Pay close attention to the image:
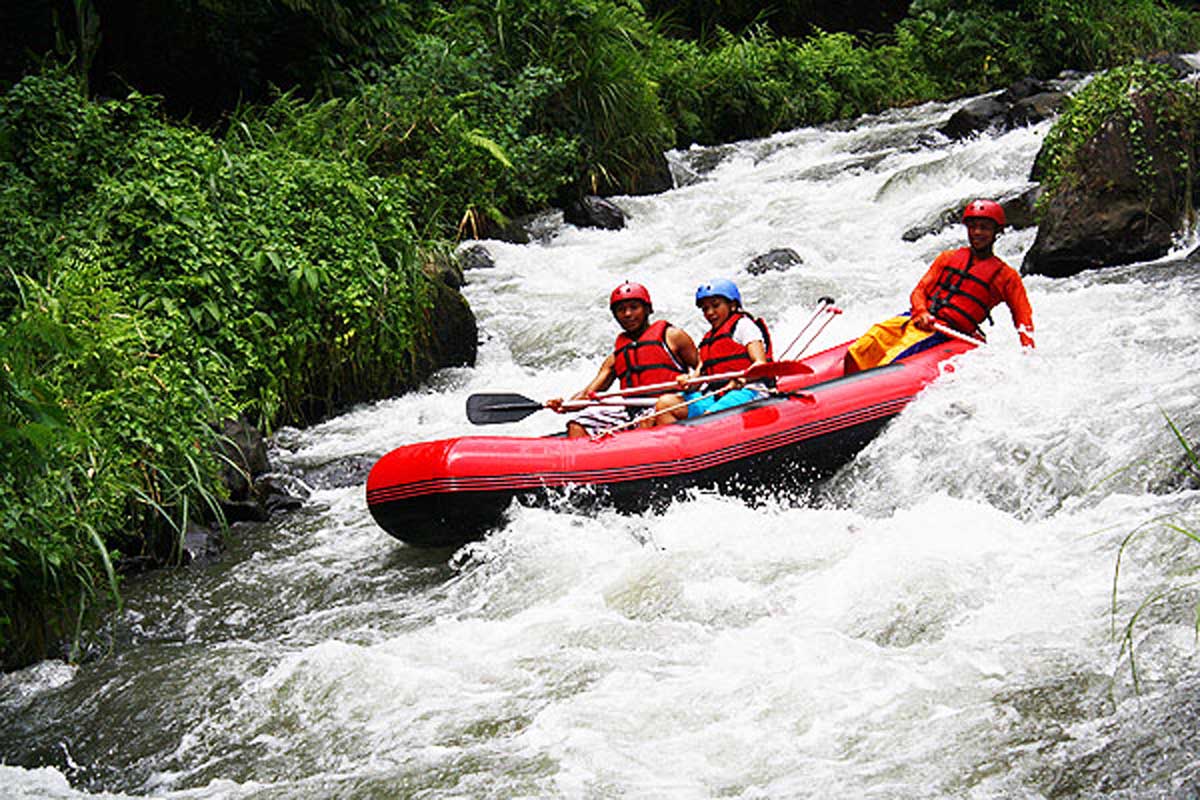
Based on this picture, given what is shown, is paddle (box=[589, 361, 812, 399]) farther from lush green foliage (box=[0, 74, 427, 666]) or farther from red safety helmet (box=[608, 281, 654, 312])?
lush green foliage (box=[0, 74, 427, 666])

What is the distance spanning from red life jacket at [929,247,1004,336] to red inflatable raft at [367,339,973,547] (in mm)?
1050

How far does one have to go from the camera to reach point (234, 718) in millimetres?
4062

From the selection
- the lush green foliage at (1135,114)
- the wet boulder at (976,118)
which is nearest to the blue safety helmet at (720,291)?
the lush green foliage at (1135,114)

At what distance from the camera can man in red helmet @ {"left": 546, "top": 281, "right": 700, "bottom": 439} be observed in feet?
20.9

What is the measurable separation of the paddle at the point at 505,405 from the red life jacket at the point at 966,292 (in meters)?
1.92

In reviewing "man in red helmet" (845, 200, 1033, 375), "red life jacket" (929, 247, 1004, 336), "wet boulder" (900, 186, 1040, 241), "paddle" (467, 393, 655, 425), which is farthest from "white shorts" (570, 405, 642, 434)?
"wet boulder" (900, 186, 1040, 241)

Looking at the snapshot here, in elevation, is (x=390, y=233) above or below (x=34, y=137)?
below

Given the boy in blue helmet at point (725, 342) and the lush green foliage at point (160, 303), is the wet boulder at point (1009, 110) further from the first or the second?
the boy in blue helmet at point (725, 342)

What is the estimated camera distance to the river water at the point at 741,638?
3.33 m

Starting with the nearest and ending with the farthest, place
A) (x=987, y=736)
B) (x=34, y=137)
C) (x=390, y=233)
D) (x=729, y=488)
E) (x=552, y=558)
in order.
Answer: (x=987, y=736)
(x=552, y=558)
(x=729, y=488)
(x=34, y=137)
(x=390, y=233)

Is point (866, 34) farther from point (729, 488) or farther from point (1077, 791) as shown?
point (1077, 791)

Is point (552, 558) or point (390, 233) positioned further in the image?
point (390, 233)

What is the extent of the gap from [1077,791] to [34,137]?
6.75 metres

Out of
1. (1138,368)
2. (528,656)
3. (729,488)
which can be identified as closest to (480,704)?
(528,656)
